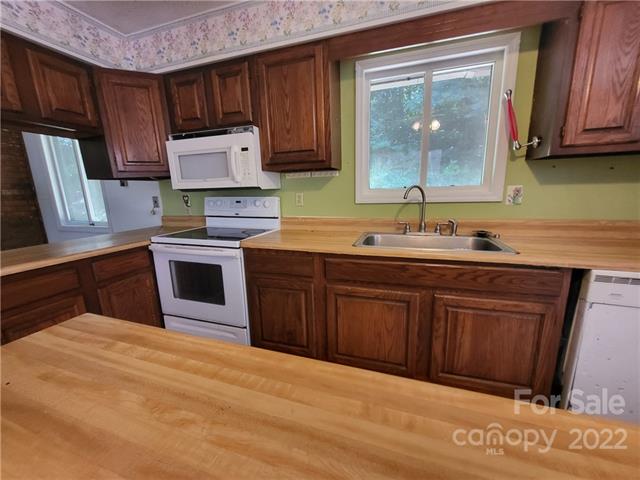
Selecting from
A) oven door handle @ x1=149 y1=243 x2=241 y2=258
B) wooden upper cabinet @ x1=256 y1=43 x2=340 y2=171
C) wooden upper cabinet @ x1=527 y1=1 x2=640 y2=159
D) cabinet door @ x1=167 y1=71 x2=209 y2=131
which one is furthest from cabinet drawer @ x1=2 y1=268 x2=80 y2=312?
wooden upper cabinet @ x1=527 y1=1 x2=640 y2=159

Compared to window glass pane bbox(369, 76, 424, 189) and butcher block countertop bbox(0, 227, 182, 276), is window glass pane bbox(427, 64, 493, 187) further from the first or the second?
butcher block countertop bbox(0, 227, 182, 276)

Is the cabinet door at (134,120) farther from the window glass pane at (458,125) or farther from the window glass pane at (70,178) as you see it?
the window glass pane at (458,125)

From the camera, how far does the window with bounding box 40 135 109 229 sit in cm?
313

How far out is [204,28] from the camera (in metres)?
1.91

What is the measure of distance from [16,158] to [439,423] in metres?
5.15

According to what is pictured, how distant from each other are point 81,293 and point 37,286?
0.21m

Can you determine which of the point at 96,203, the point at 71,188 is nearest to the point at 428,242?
the point at 96,203

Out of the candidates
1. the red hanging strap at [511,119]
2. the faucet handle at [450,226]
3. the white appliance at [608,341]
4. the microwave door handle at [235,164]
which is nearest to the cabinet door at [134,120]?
the microwave door handle at [235,164]

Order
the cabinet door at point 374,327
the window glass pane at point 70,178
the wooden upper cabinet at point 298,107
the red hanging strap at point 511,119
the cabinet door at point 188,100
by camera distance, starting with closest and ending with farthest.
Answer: the cabinet door at point 374,327 < the red hanging strap at point 511,119 < the wooden upper cabinet at point 298,107 < the cabinet door at point 188,100 < the window glass pane at point 70,178

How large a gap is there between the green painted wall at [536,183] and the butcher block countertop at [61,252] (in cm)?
159

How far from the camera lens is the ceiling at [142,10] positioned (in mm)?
1771

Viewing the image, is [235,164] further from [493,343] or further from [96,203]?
[96,203]

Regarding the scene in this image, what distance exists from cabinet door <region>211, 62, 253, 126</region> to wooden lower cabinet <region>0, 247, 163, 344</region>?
114cm

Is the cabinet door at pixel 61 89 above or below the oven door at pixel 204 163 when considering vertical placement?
above
